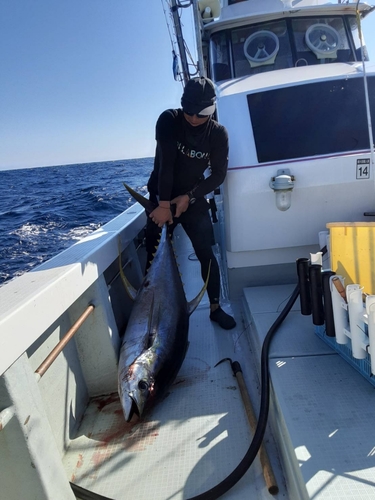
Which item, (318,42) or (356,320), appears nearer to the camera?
(356,320)

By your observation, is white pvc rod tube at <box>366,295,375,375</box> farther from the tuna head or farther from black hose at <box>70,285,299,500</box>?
the tuna head

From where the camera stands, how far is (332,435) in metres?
1.48

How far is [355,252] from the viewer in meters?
A: 1.96

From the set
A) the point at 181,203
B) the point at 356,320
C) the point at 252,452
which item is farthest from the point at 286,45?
the point at 252,452

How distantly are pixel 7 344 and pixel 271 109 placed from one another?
8.57 feet

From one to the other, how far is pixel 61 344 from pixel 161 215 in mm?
1284

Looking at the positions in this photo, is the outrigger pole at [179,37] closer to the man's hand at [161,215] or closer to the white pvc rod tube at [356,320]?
the man's hand at [161,215]

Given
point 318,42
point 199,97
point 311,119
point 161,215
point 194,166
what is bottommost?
point 161,215

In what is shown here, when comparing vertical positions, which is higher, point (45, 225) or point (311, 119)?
point (311, 119)

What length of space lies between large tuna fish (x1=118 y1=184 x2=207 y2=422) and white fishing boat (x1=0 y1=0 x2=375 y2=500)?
154 mm

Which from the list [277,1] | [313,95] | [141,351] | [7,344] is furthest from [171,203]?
[277,1]

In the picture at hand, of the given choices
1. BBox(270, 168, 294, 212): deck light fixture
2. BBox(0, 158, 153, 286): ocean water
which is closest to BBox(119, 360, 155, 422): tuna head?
BBox(270, 168, 294, 212): deck light fixture

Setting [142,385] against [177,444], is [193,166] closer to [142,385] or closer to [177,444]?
[142,385]

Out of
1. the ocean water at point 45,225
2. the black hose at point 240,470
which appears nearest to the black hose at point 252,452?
the black hose at point 240,470
